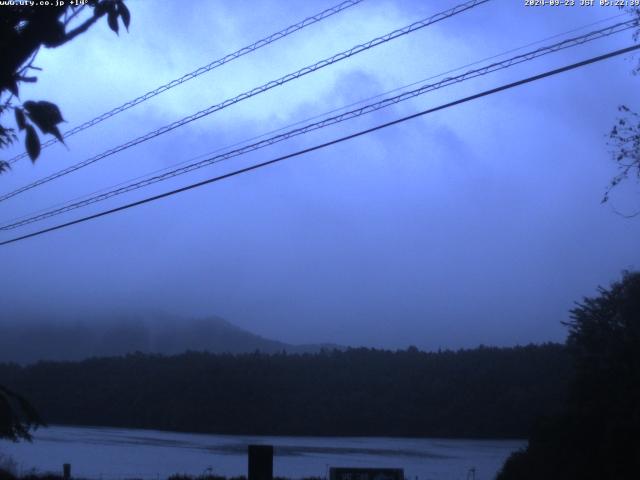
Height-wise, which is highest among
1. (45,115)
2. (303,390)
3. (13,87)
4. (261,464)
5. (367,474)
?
(303,390)

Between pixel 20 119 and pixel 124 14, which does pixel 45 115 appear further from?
pixel 124 14

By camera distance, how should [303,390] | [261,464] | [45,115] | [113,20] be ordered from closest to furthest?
[45,115] < [113,20] < [261,464] < [303,390]

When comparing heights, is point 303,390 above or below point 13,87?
above

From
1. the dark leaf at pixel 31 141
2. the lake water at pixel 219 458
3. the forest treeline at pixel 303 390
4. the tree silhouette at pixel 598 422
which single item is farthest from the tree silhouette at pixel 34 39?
the forest treeline at pixel 303 390

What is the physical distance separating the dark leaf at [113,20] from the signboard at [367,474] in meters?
8.15

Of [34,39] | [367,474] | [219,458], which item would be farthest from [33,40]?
[219,458]

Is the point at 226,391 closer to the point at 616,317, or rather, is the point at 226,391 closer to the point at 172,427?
the point at 172,427

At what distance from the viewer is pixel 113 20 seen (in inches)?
170

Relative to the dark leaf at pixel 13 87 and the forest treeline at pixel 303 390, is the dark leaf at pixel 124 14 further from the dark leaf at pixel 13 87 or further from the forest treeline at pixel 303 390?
the forest treeline at pixel 303 390

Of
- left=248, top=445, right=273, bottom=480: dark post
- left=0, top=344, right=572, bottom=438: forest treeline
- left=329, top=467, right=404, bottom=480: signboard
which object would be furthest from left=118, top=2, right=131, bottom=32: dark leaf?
left=0, top=344, right=572, bottom=438: forest treeline

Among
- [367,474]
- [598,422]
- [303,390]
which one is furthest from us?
[303,390]

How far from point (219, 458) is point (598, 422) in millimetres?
18547

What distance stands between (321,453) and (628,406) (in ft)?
59.9

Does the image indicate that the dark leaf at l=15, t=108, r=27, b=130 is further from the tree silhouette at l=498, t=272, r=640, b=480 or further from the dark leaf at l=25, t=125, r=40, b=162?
the tree silhouette at l=498, t=272, r=640, b=480
